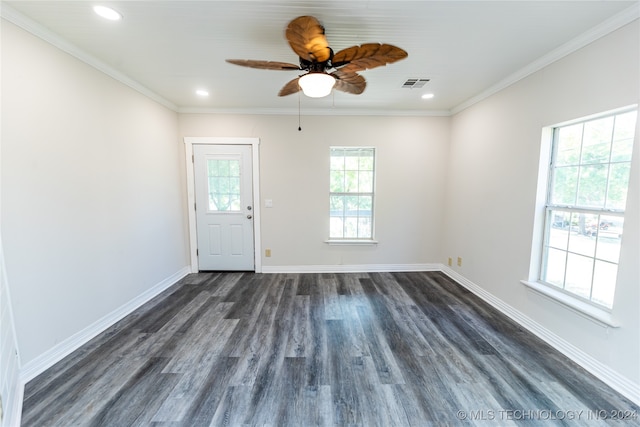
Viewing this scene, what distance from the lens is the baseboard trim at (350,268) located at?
396 centimetres

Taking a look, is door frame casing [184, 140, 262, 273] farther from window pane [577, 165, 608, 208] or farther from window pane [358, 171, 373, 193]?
window pane [577, 165, 608, 208]

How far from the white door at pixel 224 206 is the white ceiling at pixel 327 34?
110 centimetres

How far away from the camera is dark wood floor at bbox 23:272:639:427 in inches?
58.9

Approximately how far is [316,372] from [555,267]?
234cm

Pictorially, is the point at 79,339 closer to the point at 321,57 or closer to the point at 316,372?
the point at 316,372

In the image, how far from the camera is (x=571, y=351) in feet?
6.52

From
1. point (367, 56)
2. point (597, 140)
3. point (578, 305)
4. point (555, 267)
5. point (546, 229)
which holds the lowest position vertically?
point (578, 305)

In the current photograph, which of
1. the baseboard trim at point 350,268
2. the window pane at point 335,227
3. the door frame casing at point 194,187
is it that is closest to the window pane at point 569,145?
the baseboard trim at point 350,268

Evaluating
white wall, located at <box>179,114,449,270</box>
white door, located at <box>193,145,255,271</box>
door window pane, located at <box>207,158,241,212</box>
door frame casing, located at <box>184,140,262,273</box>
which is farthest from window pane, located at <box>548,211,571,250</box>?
door window pane, located at <box>207,158,241,212</box>

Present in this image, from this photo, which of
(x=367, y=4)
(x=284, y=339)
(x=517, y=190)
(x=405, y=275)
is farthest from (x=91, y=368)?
(x=517, y=190)

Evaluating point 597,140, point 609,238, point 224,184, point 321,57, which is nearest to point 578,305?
point 609,238

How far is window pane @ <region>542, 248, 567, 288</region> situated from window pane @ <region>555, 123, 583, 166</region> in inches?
31.9

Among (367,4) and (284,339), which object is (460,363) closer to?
(284,339)

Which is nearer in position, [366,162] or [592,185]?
[592,185]
